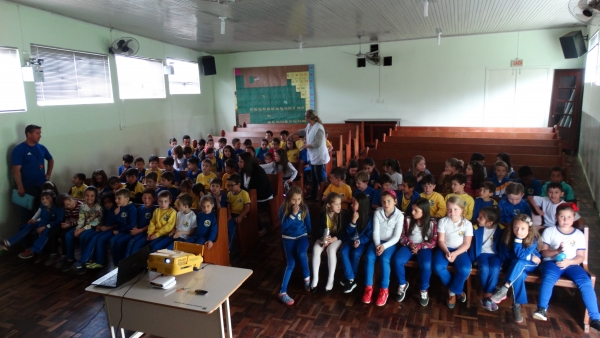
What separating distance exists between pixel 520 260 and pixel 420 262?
0.72 m

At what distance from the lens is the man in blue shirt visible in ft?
15.8

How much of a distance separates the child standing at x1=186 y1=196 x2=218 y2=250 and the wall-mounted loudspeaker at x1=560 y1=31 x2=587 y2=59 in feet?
26.9

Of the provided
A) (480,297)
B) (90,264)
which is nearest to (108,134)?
(90,264)

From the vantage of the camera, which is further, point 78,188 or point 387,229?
point 78,188

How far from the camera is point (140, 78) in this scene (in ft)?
25.5

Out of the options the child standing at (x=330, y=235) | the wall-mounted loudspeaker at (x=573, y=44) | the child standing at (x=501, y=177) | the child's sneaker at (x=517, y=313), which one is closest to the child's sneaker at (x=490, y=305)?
the child's sneaker at (x=517, y=313)

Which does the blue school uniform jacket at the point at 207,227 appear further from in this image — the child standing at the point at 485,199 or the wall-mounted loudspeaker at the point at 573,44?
the wall-mounted loudspeaker at the point at 573,44

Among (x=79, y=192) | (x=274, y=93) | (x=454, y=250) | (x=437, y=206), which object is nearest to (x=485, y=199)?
(x=437, y=206)

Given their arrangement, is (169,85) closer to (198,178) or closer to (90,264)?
(198,178)

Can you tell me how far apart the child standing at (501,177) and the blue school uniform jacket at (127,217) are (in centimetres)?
385

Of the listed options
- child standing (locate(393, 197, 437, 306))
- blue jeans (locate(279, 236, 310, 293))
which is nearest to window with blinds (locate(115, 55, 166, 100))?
blue jeans (locate(279, 236, 310, 293))

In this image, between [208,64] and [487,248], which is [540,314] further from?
[208,64]

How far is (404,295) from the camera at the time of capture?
3.41 meters

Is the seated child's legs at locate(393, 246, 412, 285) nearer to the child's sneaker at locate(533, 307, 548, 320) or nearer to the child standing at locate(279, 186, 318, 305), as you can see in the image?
the child standing at locate(279, 186, 318, 305)
